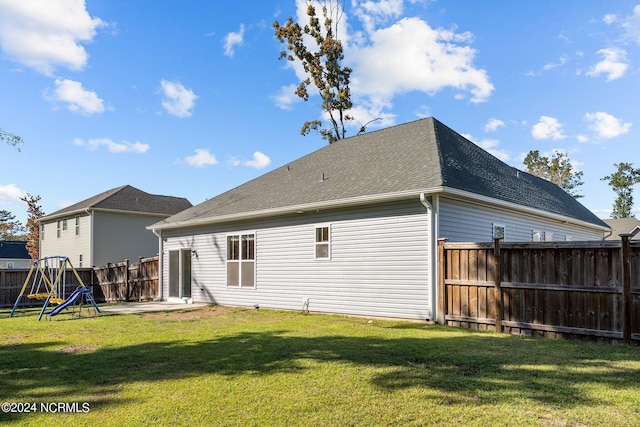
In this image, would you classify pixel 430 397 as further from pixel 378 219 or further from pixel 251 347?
pixel 378 219

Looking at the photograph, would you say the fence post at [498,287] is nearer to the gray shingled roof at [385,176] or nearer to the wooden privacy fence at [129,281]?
the gray shingled roof at [385,176]

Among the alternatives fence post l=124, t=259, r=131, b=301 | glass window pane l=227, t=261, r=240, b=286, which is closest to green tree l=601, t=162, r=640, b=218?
glass window pane l=227, t=261, r=240, b=286

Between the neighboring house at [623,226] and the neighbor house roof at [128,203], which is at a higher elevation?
the neighbor house roof at [128,203]

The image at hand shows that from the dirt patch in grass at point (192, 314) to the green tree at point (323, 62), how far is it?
15.6 meters

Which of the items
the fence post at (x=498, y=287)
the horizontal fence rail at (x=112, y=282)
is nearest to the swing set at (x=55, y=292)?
the horizontal fence rail at (x=112, y=282)

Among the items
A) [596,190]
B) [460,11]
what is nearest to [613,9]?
[460,11]

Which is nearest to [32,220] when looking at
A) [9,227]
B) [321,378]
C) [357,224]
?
[357,224]

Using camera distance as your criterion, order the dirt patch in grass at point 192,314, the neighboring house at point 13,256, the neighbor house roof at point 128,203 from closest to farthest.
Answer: the dirt patch in grass at point 192,314
the neighbor house roof at point 128,203
the neighboring house at point 13,256

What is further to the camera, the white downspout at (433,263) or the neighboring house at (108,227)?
the neighboring house at (108,227)

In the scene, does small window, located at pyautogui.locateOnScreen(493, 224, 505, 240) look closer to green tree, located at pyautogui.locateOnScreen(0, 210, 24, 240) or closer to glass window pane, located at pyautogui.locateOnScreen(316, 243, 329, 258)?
glass window pane, located at pyautogui.locateOnScreen(316, 243, 329, 258)

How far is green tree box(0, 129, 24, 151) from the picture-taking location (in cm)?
784

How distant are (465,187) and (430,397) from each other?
6.41m

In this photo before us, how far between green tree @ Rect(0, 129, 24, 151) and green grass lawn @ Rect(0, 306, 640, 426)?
3.60m

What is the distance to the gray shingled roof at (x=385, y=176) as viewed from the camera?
9906 millimetres
